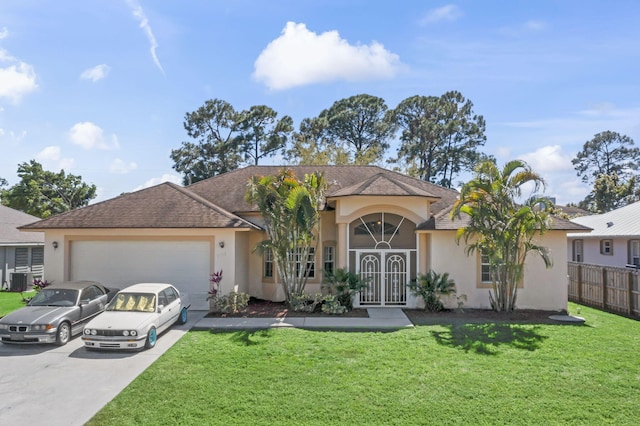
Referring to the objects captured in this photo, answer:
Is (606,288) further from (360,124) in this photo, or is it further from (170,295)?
(360,124)

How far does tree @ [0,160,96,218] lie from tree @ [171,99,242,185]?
10.9 meters

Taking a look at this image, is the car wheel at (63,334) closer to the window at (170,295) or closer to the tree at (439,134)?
the window at (170,295)

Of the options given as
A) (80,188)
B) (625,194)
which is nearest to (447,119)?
(625,194)

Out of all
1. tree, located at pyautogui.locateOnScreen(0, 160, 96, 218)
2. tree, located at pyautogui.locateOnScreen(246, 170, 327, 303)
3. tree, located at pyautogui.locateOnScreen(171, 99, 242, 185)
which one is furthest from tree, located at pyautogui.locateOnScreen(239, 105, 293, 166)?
tree, located at pyautogui.locateOnScreen(246, 170, 327, 303)

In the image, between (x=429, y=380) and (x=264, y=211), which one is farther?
(x=264, y=211)

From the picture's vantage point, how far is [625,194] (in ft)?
142

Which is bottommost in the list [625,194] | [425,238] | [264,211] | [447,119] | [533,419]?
[533,419]

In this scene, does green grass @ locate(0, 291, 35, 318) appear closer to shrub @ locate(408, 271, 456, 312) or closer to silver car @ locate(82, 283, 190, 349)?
silver car @ locate(82, 283, 190, 349)

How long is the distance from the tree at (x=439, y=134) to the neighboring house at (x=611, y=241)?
73.4ft

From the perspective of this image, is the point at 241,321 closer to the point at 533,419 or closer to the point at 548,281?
the point at 533,419

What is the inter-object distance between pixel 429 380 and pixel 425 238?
796cm

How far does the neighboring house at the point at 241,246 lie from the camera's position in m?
14.9

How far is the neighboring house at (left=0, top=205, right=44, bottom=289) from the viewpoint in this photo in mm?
21000

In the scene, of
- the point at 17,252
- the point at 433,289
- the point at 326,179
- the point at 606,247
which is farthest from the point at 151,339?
the point at 606,247
